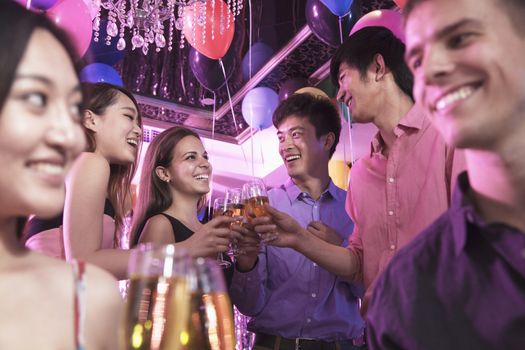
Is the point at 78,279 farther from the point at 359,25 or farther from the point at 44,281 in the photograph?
the point at 359,25

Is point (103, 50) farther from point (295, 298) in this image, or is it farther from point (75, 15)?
point (295, 298)

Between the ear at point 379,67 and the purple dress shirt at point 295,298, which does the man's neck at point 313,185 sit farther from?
the ear at point 379,67

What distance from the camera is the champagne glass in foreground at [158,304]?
2.04 ft

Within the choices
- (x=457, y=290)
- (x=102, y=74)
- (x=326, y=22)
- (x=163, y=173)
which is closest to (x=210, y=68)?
(x=102, y=74)

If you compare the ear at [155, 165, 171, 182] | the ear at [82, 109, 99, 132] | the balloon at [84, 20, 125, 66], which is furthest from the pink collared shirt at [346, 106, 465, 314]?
the balloon at [84, 20, 125, 66]

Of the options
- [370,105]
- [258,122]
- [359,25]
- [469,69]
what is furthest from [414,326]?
[258,122]

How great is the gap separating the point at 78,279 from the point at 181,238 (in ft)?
4.64

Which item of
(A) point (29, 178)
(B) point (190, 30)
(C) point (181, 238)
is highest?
(B) point (190, 30)

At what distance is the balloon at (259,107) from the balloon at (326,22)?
1.23m

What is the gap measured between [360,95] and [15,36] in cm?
153

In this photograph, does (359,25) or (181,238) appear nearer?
(181,238)

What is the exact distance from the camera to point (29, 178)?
32.0 inches

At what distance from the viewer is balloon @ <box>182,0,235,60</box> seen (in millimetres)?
3619

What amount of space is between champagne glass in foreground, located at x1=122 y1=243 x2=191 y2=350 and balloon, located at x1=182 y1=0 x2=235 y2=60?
3.12 m
